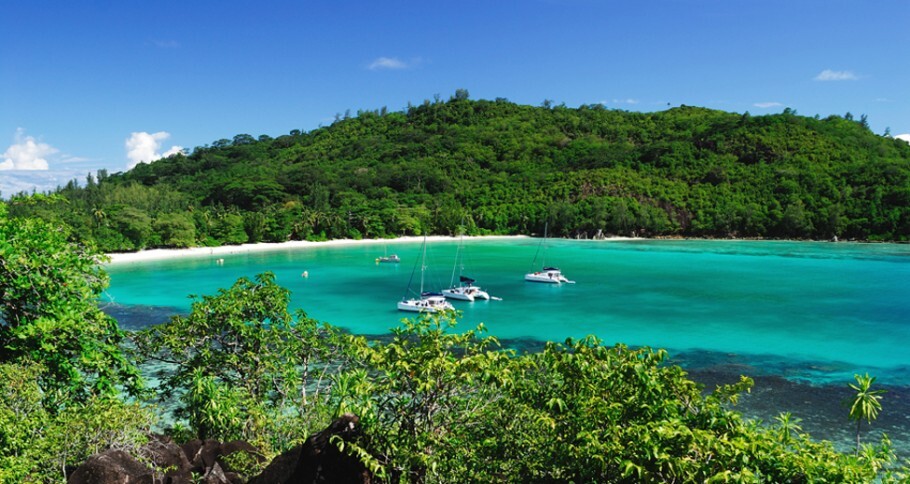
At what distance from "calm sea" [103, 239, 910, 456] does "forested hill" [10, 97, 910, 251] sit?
592 inches

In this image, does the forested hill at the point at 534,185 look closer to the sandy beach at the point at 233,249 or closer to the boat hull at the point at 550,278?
the sandy beach at the point at 233,249

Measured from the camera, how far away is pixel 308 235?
9250cm

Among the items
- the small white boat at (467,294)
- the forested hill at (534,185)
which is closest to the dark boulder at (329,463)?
the small white boat at (467,294)

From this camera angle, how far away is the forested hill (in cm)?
9212

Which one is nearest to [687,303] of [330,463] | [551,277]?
[551,277]

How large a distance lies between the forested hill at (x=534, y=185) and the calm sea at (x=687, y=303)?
1504 cm

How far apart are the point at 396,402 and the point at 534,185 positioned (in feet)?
399

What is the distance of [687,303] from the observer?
1663 inches

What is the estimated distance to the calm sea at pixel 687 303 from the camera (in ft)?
78.7

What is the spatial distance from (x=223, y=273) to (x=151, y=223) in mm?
25568

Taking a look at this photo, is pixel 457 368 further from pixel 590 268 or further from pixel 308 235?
pixel 308 235

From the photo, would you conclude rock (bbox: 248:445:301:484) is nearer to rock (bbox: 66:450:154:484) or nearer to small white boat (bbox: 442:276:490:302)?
rock (bbox: 66:450:154:484)

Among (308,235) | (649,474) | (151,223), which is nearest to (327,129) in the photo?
(308,235)

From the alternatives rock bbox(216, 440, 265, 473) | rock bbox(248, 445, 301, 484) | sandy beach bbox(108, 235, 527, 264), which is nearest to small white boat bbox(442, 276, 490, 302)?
rock bbox(216, 440, 265, 473)
